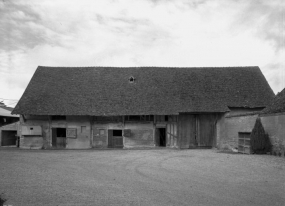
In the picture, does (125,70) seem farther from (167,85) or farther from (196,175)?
(196,175)

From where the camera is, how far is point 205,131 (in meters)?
24.8

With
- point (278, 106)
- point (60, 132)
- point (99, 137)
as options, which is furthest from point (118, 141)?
point (278, 106)

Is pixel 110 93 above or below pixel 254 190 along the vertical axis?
above

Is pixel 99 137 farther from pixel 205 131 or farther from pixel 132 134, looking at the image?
pixel 205 131

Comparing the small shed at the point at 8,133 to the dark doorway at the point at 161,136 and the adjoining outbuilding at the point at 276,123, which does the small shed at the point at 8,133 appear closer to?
the dark doorway at the point at 161,136

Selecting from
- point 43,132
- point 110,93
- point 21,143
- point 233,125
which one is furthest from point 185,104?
point 21,143

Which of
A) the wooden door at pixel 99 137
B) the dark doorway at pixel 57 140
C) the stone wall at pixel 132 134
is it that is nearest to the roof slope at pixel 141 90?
the stone wall at pixel 132 134

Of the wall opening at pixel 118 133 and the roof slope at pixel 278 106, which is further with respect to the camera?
the wall opening at pixel 118 133

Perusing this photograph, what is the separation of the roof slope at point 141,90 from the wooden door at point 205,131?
1308 millimetres

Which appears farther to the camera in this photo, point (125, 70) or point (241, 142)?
point (125, 70)

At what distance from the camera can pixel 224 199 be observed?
7566mm

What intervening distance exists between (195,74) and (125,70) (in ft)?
23.6

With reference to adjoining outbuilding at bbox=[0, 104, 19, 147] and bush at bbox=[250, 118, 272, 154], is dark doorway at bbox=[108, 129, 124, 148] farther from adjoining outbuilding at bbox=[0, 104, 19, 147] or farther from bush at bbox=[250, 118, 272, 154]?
bush at bbox=[250, 118, 272, 154]

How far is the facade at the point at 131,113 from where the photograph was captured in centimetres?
2408
